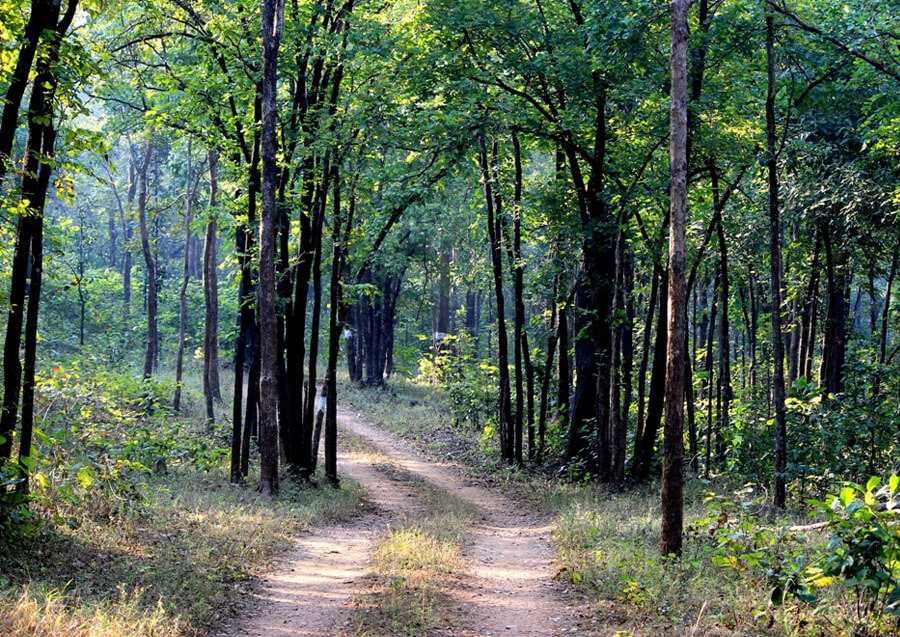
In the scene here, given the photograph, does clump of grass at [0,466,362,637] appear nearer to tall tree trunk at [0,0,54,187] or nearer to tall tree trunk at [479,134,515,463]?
tall tree trunk at [0,0,54,187]

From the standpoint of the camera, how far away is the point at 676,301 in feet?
Answer: 32.3

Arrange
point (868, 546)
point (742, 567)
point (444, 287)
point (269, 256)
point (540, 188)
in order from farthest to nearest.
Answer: point (444, 287)
point (540, 188)
point (269, 256)
point (742, 567)
point (868, 546)

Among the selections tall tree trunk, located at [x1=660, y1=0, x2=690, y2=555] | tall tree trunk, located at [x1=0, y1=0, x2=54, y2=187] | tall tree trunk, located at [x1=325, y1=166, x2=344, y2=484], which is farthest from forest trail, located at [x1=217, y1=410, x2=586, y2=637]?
tall tree trunk, located at [x1=0, y1=0, x2=54, y2=187]

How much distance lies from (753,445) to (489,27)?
11.0 meters

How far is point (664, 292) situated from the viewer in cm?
1912

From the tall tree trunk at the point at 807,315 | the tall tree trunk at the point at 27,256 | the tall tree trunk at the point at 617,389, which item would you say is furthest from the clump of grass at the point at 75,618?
the tall tree trunk at the point at 807,315

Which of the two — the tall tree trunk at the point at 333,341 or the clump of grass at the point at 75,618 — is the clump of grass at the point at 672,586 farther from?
the tall tree trunk at the point at 333,341


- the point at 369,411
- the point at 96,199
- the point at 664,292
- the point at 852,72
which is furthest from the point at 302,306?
the point at 96,199

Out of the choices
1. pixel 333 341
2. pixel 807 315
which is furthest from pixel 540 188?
pixel 807 315

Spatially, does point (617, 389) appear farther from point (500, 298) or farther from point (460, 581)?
point (460, 581)

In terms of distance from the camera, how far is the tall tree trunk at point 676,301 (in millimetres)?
9773

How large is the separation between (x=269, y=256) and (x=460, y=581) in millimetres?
7828

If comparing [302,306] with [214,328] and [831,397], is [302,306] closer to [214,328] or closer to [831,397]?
[214,328]

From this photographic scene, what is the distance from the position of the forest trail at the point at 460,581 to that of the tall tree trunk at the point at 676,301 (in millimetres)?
1845
